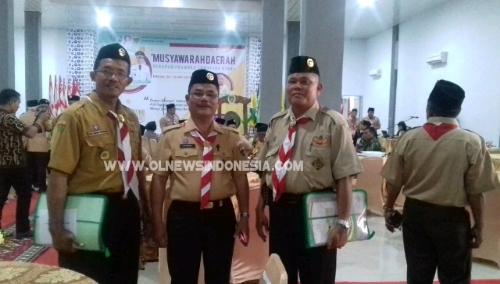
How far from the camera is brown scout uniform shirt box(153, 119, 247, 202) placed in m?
2.02

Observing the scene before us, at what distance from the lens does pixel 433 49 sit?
970 cm

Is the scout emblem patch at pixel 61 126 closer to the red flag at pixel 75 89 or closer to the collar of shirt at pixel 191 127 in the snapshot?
the collar of shirt at pixel 191 127

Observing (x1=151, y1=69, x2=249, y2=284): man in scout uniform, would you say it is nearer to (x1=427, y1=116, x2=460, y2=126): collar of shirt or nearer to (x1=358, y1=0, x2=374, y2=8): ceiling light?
(x1=427, y1=116, x2=460, y2=126): collar of shirt

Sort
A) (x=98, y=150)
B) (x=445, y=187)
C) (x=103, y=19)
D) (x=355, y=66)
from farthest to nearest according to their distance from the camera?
1. (x=355, y=66)
2. (x=103, y=19)
3. (x=445, y=187)
4. (x=98, y=150)

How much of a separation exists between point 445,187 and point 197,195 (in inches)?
50.2

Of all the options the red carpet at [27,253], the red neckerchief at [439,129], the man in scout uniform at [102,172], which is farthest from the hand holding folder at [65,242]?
the red carpet at [27,253]

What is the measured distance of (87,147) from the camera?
183cm

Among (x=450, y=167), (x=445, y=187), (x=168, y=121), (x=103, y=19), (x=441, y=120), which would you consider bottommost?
(x=445, y=187)

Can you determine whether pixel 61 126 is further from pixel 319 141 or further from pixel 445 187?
pixel 445 187

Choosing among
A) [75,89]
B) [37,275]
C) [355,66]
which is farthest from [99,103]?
[355,66]

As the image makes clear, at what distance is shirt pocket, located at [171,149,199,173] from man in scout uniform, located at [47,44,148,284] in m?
0.20

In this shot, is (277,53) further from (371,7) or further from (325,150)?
(325,150)

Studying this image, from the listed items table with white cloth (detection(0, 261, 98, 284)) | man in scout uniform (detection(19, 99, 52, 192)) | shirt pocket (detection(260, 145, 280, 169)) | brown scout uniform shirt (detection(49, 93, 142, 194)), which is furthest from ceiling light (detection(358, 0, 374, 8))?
table with white cloth (detection(0, 261, 98, 284))

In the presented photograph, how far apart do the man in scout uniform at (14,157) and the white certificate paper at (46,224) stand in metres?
2.84
